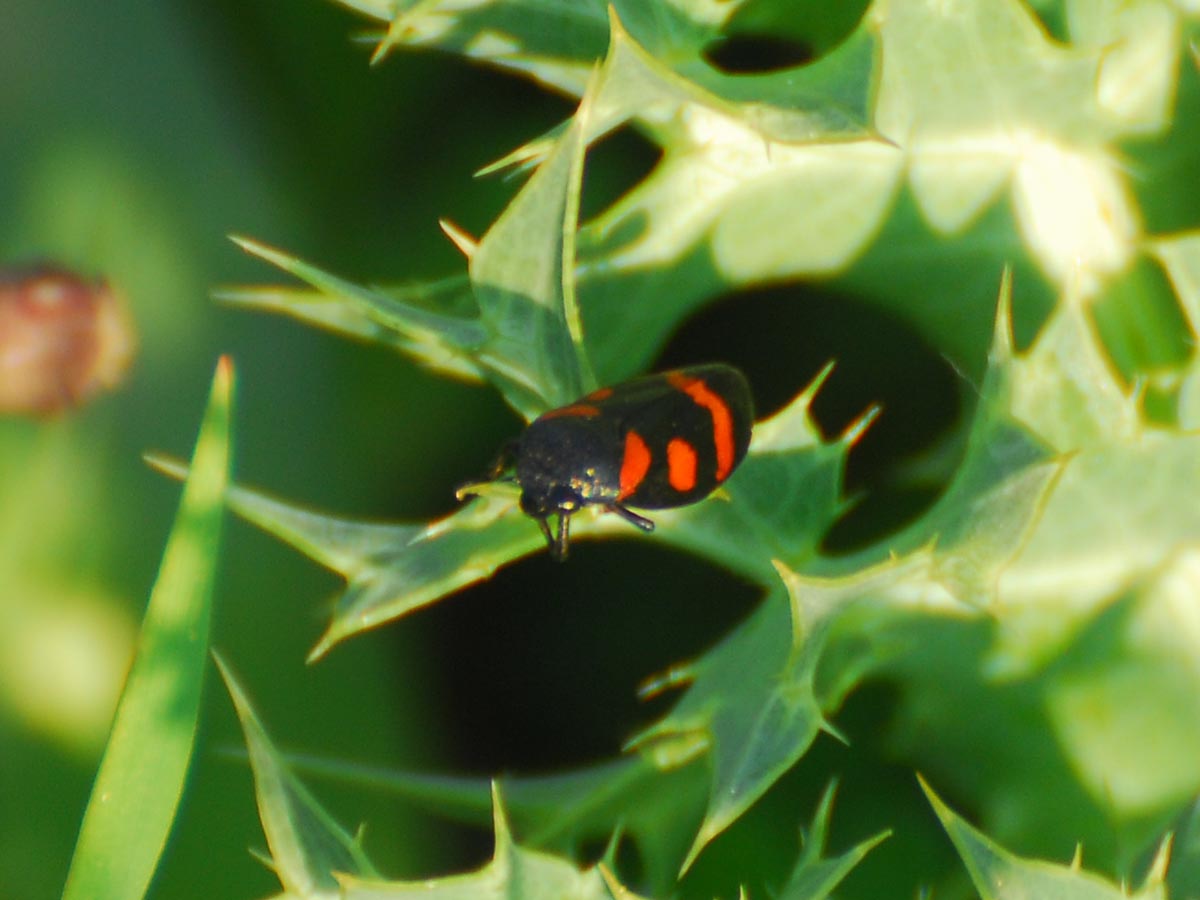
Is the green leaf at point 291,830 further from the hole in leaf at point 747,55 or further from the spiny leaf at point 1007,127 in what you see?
the hole in leaf at point 747,55

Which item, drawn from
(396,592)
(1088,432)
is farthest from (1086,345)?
(396,592)

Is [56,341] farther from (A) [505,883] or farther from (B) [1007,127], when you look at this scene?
(B) [1007,127]

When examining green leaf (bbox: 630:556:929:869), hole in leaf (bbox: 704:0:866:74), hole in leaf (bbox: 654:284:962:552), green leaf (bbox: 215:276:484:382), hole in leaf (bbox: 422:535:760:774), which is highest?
hole in leaf (bbox: 704:0:866:74)

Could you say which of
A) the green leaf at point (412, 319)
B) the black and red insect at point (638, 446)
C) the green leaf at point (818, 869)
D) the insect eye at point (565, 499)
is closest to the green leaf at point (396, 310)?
the green leaf at point (412, 319)

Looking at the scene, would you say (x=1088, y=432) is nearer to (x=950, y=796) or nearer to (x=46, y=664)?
(x=950, y=796)

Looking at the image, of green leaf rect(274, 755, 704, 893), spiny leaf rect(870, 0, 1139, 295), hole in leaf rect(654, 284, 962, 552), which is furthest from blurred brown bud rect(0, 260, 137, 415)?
spiny leaf rect(870, 0, 1139, 295)

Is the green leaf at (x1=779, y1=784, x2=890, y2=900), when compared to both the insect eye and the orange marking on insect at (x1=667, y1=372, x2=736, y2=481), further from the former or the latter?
the insect eye

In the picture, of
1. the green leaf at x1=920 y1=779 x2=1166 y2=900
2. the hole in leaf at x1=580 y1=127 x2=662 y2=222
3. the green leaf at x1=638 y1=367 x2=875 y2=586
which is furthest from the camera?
the hole in leaf at x1=580 y1=127 x2=662 y2=222

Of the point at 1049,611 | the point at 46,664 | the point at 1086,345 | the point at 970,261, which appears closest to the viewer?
the point at 1086,345
